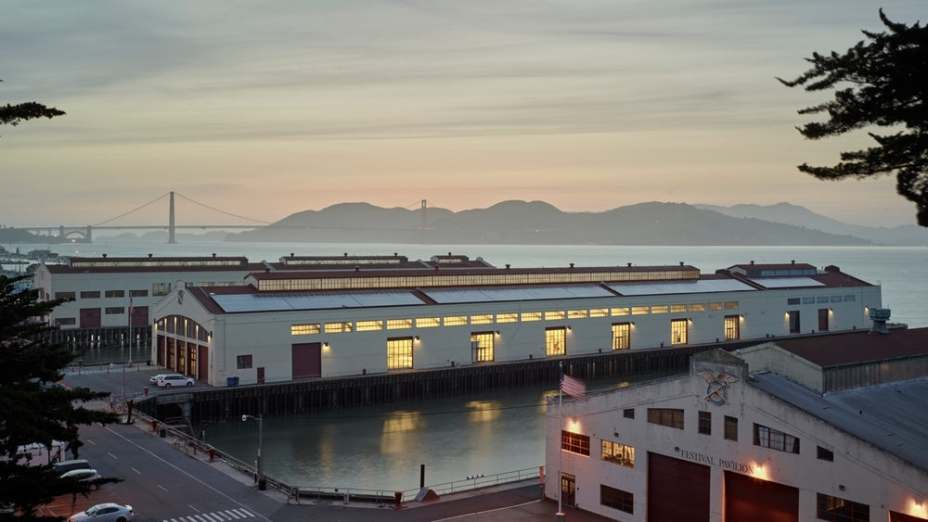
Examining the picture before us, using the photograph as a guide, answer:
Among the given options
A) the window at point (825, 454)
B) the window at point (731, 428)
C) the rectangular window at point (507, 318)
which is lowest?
the window at point (825, 454)

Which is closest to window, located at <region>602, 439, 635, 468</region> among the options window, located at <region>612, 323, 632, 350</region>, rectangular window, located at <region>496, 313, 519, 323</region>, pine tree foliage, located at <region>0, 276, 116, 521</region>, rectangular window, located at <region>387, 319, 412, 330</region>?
pine tree foliage, located at <region>0, 276, 116, 521</region>

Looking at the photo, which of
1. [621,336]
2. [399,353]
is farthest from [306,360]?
[621,336]

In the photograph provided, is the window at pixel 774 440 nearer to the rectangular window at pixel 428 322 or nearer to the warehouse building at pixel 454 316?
the warehouse building at pixel 454 316

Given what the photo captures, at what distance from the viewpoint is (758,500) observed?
122 ft

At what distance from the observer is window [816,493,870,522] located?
112ft

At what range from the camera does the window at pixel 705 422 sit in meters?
38.9

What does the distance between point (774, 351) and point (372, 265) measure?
A: 10014 centimetres

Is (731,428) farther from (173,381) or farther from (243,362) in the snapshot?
(173,381)

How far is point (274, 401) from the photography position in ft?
252

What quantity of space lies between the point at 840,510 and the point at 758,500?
139 inches

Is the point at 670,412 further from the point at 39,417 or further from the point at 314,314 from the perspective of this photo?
the point at 314,314

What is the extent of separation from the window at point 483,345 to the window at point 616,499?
151ft

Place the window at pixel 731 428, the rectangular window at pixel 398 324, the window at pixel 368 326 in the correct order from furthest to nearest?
the rectangular window at pixel 398 324, the window at pixel 368 326, the window at pixel 731 428

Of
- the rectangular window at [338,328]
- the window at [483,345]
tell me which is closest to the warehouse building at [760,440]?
the rectangular window at [338,328]
